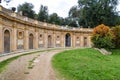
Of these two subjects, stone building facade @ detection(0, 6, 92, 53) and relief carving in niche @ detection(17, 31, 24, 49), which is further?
relief carving in niche @ detection(17, 31, 24, 49)

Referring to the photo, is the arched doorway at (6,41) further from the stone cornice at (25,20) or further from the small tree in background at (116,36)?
the small tree in background at (116,36)

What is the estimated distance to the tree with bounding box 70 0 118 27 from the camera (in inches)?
2306

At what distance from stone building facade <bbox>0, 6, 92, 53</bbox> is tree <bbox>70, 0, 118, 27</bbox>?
14.7ft

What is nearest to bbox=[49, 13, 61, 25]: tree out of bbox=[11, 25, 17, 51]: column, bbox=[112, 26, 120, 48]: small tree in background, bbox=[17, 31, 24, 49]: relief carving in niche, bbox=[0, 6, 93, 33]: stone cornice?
bbox=[0, 6, 93, 33]: stone cornice

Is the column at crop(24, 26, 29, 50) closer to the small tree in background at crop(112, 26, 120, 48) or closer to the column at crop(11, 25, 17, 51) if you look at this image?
the column at crop(11, 25, 17, 51)

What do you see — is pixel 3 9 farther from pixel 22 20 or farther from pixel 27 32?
pixel 27 32

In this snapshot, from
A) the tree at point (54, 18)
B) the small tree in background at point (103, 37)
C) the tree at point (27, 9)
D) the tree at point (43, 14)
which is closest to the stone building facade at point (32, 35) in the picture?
the small tree in background at point (103, 37)

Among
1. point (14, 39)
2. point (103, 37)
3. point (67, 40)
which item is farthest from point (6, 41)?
point (67, 40)

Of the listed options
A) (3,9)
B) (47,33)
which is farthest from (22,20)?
(47,33)

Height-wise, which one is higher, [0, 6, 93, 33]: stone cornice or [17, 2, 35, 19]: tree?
[17, 2, 35, 19]: tree

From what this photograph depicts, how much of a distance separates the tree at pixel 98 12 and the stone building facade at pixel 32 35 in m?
4.49

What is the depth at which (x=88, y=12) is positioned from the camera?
197 feet

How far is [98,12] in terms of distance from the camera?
5866cm

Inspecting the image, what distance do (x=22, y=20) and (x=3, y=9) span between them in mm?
6492
